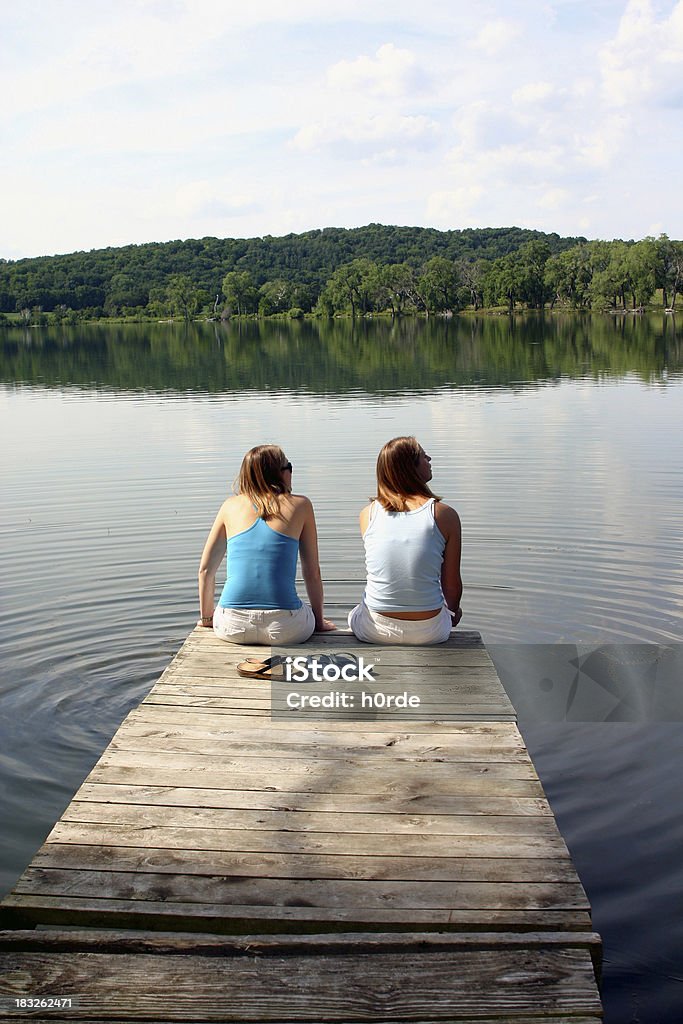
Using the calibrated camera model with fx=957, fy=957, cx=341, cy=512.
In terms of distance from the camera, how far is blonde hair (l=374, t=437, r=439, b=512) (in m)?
6.09

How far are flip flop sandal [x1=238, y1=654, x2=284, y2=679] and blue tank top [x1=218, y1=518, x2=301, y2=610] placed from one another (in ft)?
1.27

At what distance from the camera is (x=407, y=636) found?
6.27 metres

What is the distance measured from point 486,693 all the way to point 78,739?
2893 millimetres

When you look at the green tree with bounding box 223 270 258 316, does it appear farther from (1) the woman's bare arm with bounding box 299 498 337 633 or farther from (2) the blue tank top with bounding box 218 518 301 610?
(2) the blue tank top with bounding box 218 518 301 610

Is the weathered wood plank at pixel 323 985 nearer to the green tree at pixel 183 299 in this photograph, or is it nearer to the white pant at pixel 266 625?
the white pant at pixel 266 625

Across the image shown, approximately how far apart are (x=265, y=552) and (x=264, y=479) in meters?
0.48

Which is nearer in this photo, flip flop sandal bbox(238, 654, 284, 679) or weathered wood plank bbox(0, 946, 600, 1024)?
weathered wood plank bbox(0, 946, 600, 1024)

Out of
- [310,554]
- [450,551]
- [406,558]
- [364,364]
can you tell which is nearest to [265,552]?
[310,554]

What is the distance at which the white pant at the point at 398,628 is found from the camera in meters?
6.23

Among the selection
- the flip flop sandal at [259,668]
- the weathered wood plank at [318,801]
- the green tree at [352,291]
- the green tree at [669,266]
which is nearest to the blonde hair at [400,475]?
the flip flop sandal at [259,668]

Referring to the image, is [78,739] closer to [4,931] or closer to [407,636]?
[407,636]

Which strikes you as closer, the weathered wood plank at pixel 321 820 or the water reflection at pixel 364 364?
the weathered wood plank at pixel 321 820

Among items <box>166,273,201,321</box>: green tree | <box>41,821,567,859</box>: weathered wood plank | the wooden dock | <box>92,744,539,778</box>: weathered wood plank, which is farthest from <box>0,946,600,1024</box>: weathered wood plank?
<box>166,273,201,321</box>: green tree

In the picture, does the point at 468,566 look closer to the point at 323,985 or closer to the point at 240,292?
the point at 323,985
